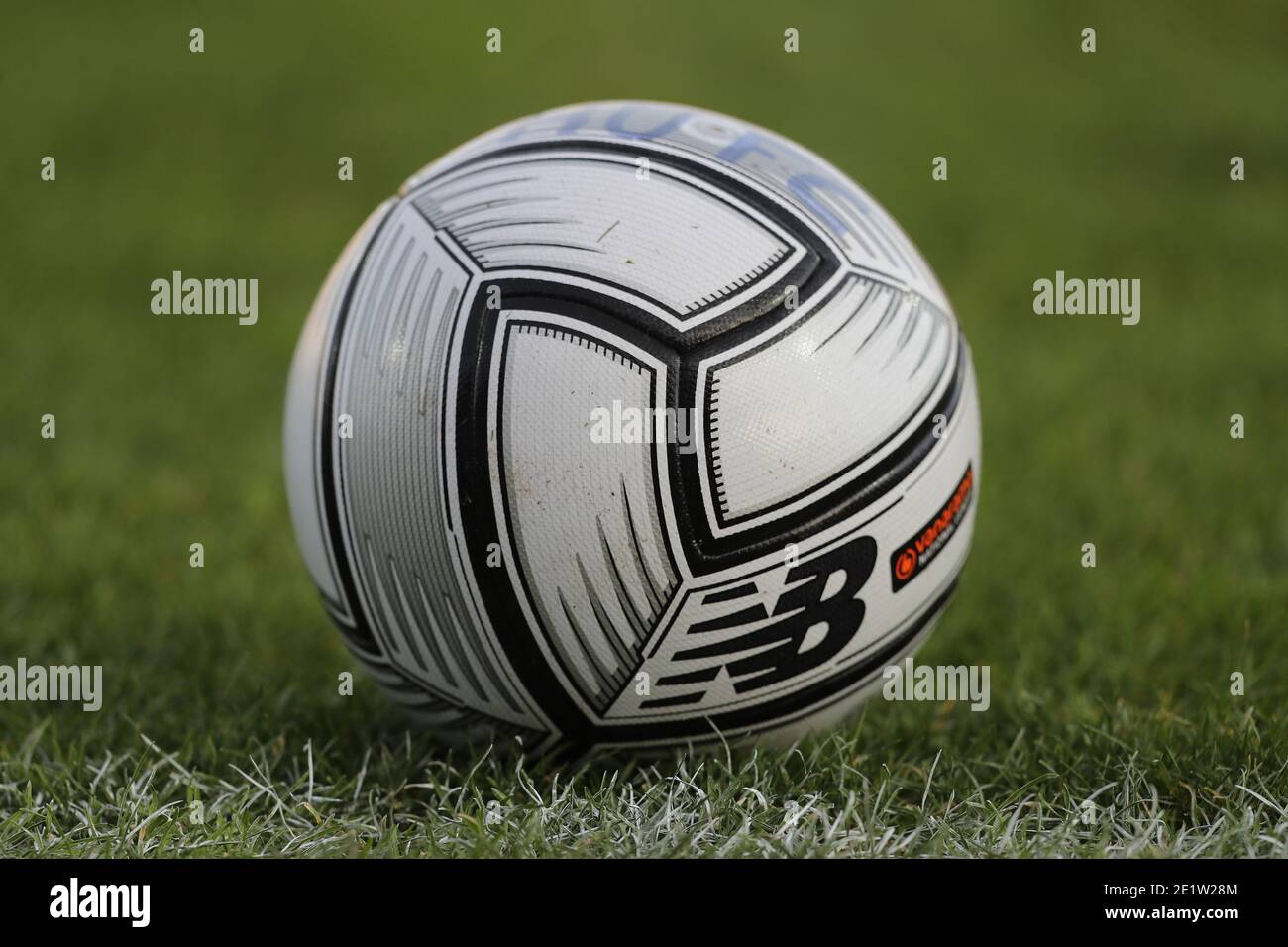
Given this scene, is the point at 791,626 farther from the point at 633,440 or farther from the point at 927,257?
the point at 927,257

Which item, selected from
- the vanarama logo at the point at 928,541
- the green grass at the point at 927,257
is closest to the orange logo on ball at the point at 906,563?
the vanarama logo at the point at 928,541

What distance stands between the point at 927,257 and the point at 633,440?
23.2 ft

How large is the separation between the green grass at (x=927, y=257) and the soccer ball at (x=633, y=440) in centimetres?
30

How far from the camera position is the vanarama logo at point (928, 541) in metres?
3.23

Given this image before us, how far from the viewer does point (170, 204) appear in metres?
10.2

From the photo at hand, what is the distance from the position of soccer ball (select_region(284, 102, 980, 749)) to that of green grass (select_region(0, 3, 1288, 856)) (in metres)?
0.30

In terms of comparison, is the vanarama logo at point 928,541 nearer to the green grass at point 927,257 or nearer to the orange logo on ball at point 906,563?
the orange logo on ball at point 906,563

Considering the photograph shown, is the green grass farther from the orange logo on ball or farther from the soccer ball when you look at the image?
the orange logo on ball

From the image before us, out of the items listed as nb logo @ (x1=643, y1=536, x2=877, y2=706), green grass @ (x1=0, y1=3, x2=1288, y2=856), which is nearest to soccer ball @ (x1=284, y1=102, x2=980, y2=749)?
nb logo @ (x1=643, y1=536, x2=877, y2=706)

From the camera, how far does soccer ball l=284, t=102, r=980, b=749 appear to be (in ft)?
9.85

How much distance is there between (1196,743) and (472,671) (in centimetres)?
176

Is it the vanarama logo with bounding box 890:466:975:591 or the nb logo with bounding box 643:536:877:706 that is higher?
the vanarama logo with bounding box 890:466:975:591

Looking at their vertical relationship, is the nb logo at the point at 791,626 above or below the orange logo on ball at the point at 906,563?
below

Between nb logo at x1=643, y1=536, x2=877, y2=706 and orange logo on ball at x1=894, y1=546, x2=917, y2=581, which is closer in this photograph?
nb logo at x1=643, y1=536, x2=877, y2=706
